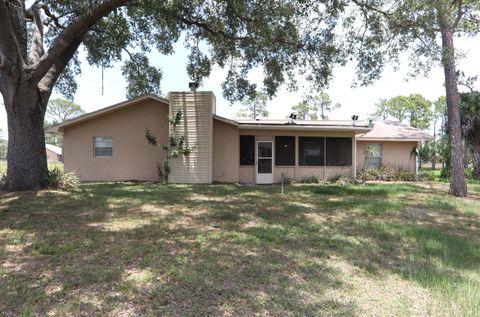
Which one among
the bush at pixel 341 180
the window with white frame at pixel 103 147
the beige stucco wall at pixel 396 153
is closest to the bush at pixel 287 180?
the bush at pixel 341 180

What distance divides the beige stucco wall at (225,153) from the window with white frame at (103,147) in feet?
15.8

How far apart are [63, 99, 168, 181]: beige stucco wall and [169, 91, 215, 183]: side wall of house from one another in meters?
1.56

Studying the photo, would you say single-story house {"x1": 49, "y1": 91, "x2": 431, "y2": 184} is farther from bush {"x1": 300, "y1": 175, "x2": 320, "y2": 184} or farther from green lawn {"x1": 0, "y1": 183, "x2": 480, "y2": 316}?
green lawn {"x1": 0, "y1": 183, "x2": 480, "y2": 316}

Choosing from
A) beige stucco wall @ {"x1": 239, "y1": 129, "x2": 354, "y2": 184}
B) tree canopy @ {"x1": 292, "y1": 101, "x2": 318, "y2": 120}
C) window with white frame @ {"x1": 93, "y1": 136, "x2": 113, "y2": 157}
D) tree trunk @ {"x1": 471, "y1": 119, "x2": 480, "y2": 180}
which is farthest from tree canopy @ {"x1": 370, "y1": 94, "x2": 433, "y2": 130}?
window with white frame @ {"x1": 93, "y1": 136, "x2": 113, "y2": 157}

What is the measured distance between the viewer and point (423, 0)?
340 inches

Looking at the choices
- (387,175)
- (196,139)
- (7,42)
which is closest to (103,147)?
(196,139)

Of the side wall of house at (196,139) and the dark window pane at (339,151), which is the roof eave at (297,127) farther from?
the side wall of house at (196,139)

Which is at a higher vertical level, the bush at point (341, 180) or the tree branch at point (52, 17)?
the tree branch at point (52, 17)

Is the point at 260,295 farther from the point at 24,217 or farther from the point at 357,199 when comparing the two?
the point at 357,199

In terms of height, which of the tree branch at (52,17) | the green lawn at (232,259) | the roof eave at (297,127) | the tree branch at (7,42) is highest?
the tree branch at (52,17)

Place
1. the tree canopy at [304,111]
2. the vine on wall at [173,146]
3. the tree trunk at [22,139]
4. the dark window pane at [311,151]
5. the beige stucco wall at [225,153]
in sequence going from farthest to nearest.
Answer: the tree canopy at [304,111]
the dark window pane at [311,151]
the beige stucco wall at [225,153]
the vine on wall at [173,146]
the tree trunk at [22,139]

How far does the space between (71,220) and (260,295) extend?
4.57 meters

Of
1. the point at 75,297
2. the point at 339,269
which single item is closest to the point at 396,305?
the point at 339,269

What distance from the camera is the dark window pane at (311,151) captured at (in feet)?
50.8
